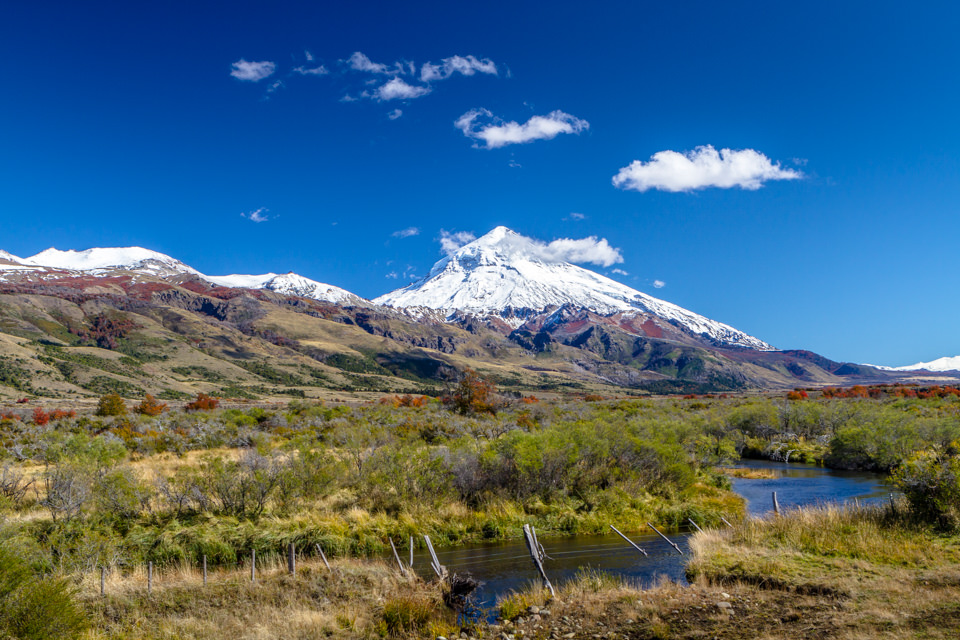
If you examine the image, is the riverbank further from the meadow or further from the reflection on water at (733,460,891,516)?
the reflection on water at (733,460,891,516)

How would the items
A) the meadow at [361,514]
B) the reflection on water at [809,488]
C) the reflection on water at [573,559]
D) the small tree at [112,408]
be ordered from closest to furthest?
the meadow at [361,514] < the reflection on water at [573,559] < the reflection on water at [809,488] < the small tree at [112,408]

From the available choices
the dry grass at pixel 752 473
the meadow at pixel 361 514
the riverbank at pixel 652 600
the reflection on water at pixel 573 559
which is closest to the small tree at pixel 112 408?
the meadow at pixel 361 514

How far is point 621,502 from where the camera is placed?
27469 millimetres

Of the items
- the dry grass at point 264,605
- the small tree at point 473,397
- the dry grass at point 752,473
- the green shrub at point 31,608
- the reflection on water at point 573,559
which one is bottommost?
the dry grass at point 752,473

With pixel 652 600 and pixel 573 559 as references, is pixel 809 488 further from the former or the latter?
pixel 652 600

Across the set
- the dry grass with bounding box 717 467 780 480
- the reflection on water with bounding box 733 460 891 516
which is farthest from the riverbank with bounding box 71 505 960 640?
the dry grass with bounding box 717 467 780 480

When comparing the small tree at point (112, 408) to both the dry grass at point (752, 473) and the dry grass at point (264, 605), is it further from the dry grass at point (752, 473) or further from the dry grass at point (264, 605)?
the dry grass at point (752, 473)

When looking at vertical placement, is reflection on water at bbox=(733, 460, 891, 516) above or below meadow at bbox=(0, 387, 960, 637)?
below

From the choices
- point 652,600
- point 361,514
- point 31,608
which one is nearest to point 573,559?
point 652,600

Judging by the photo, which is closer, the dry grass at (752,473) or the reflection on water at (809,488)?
the reflection on water at (809,488)

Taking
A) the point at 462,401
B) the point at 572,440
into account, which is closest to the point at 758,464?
the point at 572,440

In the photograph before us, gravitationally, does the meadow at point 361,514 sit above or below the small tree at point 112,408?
below

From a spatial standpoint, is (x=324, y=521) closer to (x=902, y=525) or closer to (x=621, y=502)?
(x=621, y=502)

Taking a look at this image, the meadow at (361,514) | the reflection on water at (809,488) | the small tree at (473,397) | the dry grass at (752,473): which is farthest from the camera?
the small tree at (473,397)
